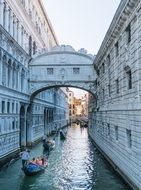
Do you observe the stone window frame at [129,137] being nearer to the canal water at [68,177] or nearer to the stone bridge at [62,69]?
the canal water at [68,177]

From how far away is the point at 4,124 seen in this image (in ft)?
65.0

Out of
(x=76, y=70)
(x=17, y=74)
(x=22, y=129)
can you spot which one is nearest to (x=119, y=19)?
(x=17, y=74)

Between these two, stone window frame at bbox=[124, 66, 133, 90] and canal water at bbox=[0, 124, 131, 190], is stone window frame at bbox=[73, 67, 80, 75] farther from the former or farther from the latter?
stone window frame at bbox=[124, 66, 133, 90]

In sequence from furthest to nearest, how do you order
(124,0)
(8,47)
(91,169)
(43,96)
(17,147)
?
(43,96)
(17,147)
(8,47)
(91,169)
(124,0)

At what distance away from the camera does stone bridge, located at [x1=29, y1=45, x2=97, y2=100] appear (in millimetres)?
27866

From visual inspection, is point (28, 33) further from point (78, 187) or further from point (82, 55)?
point (78, 187)

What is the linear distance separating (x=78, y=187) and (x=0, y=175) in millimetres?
4267

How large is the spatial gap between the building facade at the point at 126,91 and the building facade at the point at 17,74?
5.86 metres

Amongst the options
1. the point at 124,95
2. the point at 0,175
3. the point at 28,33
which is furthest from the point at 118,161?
the point at 28,33

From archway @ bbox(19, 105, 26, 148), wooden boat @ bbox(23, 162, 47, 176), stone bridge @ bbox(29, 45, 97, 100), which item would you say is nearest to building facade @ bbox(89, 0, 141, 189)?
wooden boat @ bbox(23, 162, 47, 176)

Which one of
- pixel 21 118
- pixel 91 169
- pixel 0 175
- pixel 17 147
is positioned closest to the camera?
pixel 0 175

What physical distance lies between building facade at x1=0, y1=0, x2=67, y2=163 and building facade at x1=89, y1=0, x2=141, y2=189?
5860 mm

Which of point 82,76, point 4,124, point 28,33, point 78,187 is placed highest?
point 28,33

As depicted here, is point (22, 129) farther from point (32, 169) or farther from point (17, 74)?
point (32, 169)
